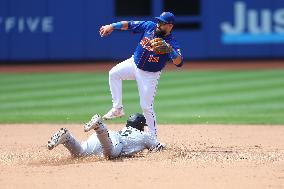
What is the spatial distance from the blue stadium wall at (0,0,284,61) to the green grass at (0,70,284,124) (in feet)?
7.07

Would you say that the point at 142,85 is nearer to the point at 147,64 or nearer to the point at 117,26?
the point at 147,64

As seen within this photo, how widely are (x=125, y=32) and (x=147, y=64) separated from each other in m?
12.3

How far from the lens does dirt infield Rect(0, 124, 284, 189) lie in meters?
7.09

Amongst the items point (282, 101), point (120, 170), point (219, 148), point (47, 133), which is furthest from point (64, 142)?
point (282, 101)

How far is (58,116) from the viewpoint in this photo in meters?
13.1

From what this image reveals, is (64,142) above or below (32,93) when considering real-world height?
above

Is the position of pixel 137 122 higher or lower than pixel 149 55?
lower

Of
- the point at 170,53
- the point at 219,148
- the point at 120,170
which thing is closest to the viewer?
the point at 120,170

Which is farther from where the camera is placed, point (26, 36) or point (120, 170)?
point (26, 36)

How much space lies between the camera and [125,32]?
2158cm

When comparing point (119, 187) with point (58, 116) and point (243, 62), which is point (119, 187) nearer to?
point (58, 116)

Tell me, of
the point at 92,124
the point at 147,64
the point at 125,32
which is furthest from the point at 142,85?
the point at 125,32

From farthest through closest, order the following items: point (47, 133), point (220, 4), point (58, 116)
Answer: point (220, 4) → point (58, 116) → point (47, 133)

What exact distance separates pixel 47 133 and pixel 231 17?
11.5 m
